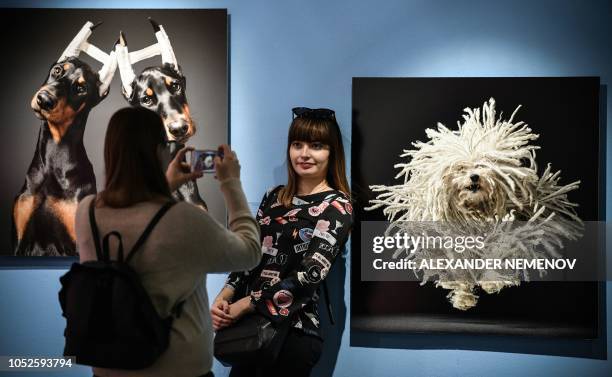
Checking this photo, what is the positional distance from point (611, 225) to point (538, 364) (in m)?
0.64

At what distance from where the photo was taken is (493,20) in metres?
2.28

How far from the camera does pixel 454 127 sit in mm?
2250

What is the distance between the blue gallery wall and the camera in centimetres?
226

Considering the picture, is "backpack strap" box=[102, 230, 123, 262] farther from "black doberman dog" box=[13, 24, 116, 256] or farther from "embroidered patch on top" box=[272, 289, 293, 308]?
"black doberman dog" box=[13, 24, 116, 256]

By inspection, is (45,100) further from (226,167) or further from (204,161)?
(226,167)

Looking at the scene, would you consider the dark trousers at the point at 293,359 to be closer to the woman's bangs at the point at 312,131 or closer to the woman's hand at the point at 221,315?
the woman's hand at the point at 221,315

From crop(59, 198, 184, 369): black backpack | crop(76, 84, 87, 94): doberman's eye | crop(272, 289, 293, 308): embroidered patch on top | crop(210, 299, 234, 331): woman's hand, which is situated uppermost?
crop(76, 84, 87, 94): doberman's eye

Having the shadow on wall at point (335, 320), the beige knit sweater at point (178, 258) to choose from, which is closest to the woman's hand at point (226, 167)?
the beige knit sweater at point (178, 258)

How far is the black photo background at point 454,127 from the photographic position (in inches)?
87.3

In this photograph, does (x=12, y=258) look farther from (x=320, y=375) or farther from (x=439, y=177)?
(x=439, y=177)

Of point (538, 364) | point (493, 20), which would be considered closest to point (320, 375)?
point (538, 364)

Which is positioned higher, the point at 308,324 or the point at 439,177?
the point at 439,177

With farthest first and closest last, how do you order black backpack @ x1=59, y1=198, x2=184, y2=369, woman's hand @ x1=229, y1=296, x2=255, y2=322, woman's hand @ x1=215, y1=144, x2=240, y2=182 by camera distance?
woman's hand @ x1=229, y1=296, x2=255, y2=322
woman's hand @ x1=215, y1=144, x2=240, y2=182
black backpack @ x1=59, y1=198, x2=184, y2=369

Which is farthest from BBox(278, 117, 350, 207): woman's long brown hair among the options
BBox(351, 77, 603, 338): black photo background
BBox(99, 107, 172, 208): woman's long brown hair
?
BBox(99, 107, 172, 208): woman's long brown hair
